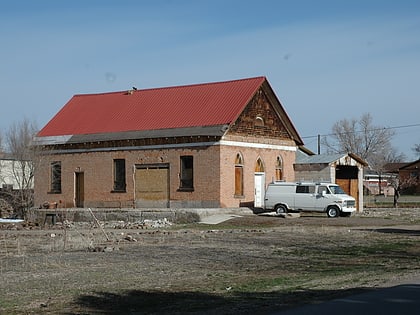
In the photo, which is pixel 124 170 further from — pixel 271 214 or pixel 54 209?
pixel 271 214

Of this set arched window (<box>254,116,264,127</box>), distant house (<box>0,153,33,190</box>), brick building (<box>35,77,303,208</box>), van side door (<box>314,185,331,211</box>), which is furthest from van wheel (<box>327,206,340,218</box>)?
distant house (<box>0,153,33,190</box>)

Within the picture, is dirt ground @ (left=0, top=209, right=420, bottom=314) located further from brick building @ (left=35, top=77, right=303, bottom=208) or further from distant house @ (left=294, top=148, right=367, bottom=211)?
Result: distant house @ (left=294, top=148, right=367, bottom=211)

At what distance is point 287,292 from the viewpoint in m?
14.7

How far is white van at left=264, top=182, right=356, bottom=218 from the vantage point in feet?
139

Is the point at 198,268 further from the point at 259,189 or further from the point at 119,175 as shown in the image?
the point at 119,175

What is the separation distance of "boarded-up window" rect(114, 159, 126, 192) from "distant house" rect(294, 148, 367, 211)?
39.0ft

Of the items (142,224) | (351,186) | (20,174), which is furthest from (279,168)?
(20,174)

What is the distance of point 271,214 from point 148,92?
1512 cm

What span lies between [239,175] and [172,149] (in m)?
4.50

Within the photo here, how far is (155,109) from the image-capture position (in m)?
50.3

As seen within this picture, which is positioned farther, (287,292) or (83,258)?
(83,258)

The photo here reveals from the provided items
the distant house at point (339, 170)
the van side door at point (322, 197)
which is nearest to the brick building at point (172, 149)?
the distant house at point (339, 170)

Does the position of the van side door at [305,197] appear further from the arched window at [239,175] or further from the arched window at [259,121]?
the arched window at [259,121]

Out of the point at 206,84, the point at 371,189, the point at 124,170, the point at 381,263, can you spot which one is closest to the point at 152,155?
the point at 124,170
